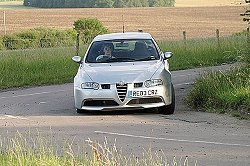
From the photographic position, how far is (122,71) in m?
13.6

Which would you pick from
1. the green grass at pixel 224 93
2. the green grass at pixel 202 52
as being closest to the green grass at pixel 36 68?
the green grass at pixel 202 52

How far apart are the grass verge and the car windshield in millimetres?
4762

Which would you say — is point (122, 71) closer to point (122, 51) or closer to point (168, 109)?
point (168, 109)

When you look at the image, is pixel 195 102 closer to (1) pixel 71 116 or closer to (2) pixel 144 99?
(2) pixel 144 99

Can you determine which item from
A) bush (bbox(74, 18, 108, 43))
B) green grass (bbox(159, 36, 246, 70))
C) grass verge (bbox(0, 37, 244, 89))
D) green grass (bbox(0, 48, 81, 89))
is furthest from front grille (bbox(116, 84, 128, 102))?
bush (bbox(74, 18, 108, 43))

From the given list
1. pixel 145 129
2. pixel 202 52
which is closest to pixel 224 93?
pixel 145 129

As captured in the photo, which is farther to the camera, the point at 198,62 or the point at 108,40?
the point at 198,62

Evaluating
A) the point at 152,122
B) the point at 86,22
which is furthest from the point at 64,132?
the point at 86,22

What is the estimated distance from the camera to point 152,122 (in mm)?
12492

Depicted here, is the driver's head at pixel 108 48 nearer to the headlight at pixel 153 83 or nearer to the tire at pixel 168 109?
the headlight at pixel 153 83

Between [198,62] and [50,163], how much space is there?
20178mm

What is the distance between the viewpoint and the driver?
1483 cm

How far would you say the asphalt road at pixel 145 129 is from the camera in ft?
31.3

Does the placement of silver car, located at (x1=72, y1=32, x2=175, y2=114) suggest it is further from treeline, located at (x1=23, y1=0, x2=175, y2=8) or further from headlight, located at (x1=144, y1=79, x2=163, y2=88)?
treeline, located at (x1=23, y1=0, x2=175, y2=8)
